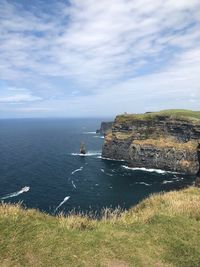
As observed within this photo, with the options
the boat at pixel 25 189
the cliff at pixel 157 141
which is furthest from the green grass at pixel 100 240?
the cliff at pixel 157 141

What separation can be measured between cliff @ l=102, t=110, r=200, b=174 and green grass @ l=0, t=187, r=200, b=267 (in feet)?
362

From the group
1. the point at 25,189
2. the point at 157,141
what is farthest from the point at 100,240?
the point at 157,141

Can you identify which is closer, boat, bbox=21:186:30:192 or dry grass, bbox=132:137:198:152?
boat, bbox=21:186:30:192

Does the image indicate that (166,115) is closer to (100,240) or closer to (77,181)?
(77,181)

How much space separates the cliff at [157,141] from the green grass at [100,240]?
110384mm

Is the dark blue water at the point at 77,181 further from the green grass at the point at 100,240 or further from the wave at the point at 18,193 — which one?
the green grass at the point at 100,240

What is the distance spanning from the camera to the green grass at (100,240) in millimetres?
12867

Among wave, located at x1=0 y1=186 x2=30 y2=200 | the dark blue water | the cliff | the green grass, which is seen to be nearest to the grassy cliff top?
the cliff

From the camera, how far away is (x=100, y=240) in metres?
14.6

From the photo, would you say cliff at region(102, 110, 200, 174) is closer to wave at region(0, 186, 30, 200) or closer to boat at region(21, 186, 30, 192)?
boat at region(21, 186, 30, 192)

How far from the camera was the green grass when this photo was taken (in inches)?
507

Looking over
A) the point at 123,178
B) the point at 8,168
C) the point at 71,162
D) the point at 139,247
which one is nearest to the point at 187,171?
the point at 123,178

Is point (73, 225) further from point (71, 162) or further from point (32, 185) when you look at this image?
point (71, 162)

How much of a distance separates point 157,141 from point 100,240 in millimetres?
125080
